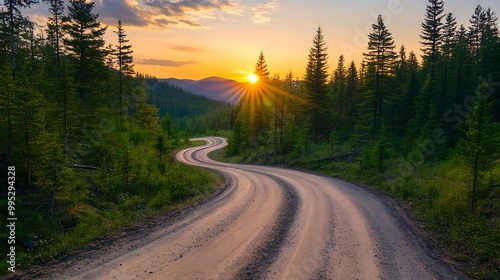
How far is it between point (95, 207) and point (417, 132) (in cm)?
3257

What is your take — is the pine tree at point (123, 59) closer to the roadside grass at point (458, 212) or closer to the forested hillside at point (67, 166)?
the forested hillside at point (67, 166)

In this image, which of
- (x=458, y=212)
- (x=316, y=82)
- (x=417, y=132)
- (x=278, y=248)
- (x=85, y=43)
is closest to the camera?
(x=278, y=248)

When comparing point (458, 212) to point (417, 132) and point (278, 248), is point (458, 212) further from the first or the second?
point (417, 132)

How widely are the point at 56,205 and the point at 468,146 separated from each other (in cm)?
1698

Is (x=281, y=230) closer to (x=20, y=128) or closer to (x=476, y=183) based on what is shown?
(x=476, y=183)

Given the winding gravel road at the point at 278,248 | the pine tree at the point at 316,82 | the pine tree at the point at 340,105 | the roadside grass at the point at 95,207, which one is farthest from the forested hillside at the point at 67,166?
the pine tree at the point at 340,105

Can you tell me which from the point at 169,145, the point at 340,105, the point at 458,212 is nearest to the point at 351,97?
the point at 340,105

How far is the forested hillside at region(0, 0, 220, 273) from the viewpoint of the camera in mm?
9867

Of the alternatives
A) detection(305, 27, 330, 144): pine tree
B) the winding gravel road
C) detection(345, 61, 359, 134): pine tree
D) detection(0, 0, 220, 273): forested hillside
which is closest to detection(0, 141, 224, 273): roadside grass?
detection(0, 0, 220, 273): forested hillside

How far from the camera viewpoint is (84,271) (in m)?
7.41

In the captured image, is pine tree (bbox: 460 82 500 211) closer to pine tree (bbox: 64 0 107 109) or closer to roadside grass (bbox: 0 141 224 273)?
roadside grass (bbox: 0 141 224 273)

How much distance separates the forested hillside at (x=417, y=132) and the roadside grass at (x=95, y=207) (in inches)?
480

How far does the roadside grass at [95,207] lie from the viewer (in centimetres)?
904

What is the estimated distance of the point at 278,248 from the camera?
914cm
